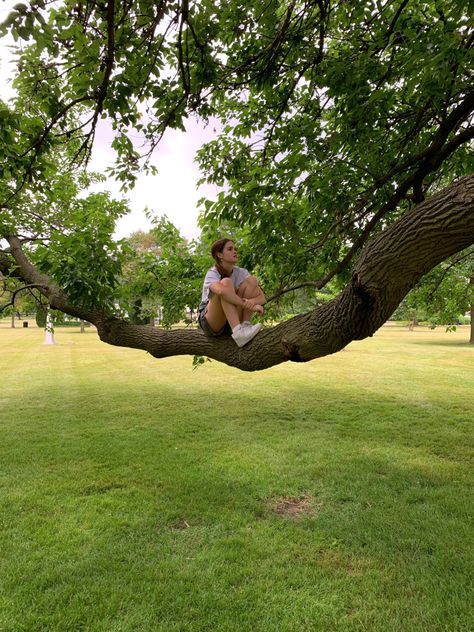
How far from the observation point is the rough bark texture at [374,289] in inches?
99.7

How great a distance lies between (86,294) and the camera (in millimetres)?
4062

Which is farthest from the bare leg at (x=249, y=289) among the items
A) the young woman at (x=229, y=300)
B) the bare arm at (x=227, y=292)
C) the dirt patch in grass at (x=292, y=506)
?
the dirt patch in grass at (x=292, y=506)

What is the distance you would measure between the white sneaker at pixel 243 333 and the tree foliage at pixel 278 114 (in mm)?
195

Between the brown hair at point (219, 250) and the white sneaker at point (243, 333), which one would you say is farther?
the brown hair at point (219, 250)

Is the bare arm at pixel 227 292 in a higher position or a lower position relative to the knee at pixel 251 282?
lower

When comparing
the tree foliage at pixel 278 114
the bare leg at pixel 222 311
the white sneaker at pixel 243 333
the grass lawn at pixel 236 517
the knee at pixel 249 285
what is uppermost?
the tree foliage at pixel 278 114

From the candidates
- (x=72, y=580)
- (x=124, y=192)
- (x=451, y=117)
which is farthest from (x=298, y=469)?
(x=451, y=117)

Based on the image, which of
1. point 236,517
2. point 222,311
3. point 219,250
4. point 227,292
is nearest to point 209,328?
point 222,311

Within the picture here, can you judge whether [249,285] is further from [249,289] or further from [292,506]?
[292,506]

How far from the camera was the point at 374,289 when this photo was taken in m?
2.81

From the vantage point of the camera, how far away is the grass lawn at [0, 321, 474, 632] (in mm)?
3031

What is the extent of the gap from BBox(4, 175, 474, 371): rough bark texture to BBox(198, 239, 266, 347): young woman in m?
0.13

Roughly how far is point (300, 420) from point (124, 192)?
584cm

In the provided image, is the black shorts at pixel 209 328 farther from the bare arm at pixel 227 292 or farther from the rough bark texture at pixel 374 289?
the bare arm at pixel 227 292
